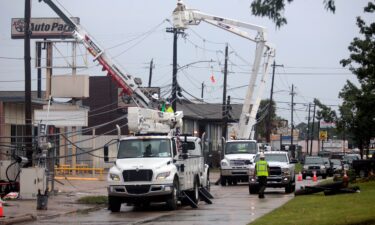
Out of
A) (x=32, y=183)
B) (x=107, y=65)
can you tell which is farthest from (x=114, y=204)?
(x=107, y=65)

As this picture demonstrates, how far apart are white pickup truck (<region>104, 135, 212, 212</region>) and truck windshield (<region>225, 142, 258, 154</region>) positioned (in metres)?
15.8

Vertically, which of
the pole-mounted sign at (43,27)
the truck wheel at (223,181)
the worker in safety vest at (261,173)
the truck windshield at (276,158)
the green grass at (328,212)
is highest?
the pole-mounted sign at (43,27)

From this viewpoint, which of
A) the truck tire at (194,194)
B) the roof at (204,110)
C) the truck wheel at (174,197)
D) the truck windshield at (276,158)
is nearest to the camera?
the truck wheel at (174,197)

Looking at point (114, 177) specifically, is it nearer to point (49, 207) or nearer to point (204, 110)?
point (49, 207)

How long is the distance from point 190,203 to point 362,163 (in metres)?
21.6

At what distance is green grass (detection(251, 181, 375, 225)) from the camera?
54.8 ft

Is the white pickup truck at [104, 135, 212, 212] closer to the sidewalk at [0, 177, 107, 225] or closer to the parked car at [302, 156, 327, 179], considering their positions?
the sidewalk at [0, 177, 107, 225]

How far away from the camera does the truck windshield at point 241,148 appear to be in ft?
135

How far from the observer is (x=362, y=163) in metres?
43.8

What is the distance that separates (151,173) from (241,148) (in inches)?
754

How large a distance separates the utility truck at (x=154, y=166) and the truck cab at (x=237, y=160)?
44.1ft

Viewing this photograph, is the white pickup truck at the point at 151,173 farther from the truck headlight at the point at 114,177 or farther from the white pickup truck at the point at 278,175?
the white pickup truck at the point at 278,175

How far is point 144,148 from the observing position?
23.8 m

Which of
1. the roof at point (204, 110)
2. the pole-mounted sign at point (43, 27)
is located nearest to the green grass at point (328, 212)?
the pole-mounted sign at point (43, 27)
